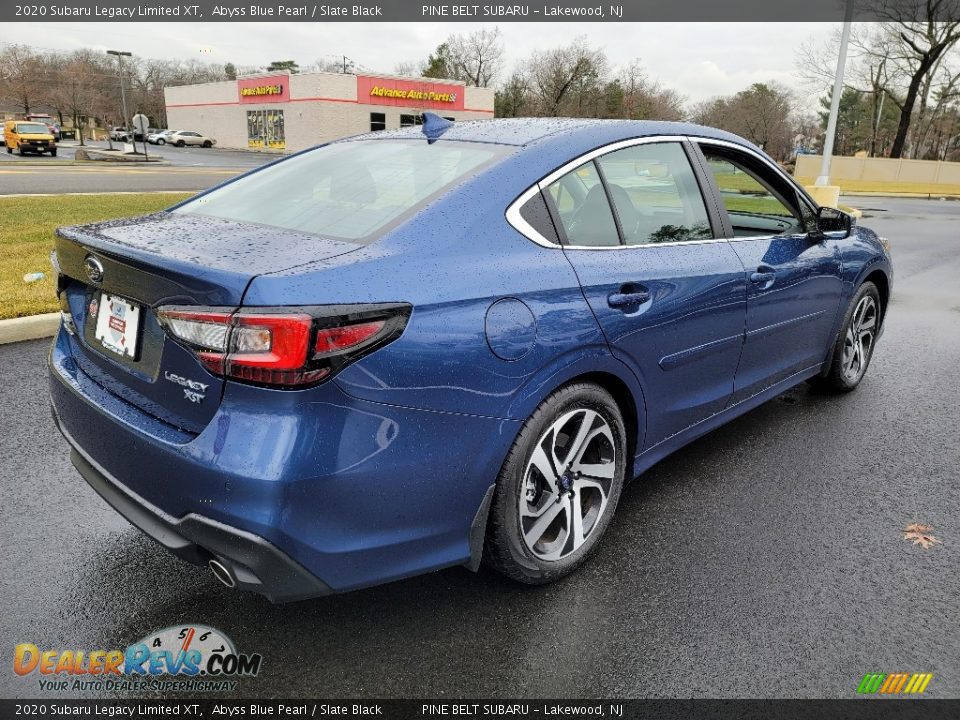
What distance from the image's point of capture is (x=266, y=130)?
59719mm

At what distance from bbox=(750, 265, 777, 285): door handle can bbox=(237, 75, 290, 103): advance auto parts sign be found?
58.5m

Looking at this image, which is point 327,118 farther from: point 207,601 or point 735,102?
point 207,601

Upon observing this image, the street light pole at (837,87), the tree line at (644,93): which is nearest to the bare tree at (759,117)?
the tree line at (644,93)

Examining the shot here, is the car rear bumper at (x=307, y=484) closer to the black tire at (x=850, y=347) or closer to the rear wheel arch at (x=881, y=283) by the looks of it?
the black tire at (x=850, y=347)

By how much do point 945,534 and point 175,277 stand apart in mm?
3311

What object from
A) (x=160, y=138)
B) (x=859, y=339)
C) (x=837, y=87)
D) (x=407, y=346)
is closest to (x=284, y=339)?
(x=407, y=346)

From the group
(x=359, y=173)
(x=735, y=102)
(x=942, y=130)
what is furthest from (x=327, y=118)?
(x=942, y=130)

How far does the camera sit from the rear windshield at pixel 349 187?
8.08ft

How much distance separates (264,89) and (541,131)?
6228 centimetres

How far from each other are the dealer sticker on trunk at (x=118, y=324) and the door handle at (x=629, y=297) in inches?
63.3

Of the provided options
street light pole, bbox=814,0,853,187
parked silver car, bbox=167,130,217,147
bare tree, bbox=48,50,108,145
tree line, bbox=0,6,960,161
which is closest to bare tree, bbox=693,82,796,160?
tree line, bbox=0,6,960,161

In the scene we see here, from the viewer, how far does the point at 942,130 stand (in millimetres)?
73438

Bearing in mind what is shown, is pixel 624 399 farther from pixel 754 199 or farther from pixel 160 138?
pixel 160 138

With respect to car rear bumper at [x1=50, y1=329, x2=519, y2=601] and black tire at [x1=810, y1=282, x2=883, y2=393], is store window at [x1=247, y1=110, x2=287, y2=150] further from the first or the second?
car rear bumper at [x1=50, y1=329, x2=519, y2=601]
